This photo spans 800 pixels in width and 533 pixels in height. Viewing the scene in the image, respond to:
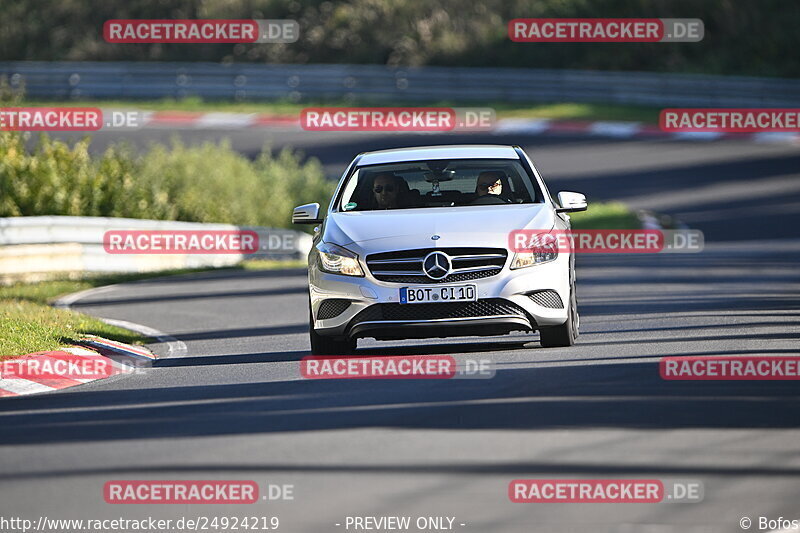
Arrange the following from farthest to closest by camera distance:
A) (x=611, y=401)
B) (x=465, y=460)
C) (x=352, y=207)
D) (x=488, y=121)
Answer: (x=488, y=121) → (x=352, y=207) → (x=611, y=401) → (x=465, y=460)

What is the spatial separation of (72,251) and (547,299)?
12576 millimetres

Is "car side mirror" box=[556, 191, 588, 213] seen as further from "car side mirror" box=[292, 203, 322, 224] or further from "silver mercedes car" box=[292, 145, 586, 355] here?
"car side mirror" box=[292, 203, 322, 224]

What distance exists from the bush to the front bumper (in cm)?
1356

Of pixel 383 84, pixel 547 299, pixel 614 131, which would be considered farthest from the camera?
pixel 383 84

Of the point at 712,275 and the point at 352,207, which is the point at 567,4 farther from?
the point at 352,207

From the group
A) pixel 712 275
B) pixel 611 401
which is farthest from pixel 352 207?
pixel 712 275

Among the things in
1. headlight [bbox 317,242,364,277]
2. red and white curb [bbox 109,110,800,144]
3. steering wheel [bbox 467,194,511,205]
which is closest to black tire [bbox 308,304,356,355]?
headlight [bbox 317,242,364,277]

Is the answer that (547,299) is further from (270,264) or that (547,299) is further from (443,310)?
(270,264)

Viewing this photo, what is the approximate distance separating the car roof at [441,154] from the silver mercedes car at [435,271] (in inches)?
18.9

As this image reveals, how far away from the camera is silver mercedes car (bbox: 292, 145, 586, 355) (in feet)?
37.4

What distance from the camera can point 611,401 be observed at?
31.8ft

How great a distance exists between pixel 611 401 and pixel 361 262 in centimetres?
264

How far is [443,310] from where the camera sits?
A: 11406mm

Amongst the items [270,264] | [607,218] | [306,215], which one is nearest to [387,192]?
[306,215]
